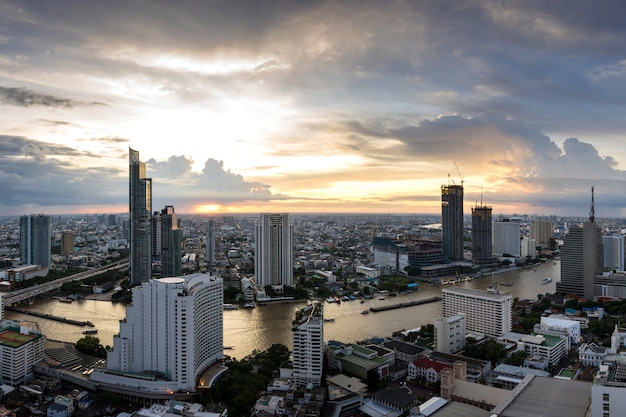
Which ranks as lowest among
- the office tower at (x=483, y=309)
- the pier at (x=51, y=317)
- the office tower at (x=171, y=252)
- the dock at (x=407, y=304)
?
the pier at (x=51, y=317)

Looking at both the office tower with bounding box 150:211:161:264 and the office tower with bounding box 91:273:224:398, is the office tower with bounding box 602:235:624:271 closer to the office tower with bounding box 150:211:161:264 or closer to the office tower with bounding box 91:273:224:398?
the office tower with bounding box 150:211:161:264

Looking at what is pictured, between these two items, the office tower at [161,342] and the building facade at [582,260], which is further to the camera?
the building facade at [582,260]

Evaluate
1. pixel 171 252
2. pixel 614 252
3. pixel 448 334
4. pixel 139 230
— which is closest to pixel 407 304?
pixel 448 334

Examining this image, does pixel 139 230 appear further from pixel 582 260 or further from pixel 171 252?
pixel 582 260

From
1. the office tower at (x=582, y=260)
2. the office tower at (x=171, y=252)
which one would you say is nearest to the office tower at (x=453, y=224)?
the office tower at (x=582, y=260)

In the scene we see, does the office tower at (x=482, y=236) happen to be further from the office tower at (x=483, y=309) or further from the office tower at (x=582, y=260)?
the office tower at (x=483, y=309)
